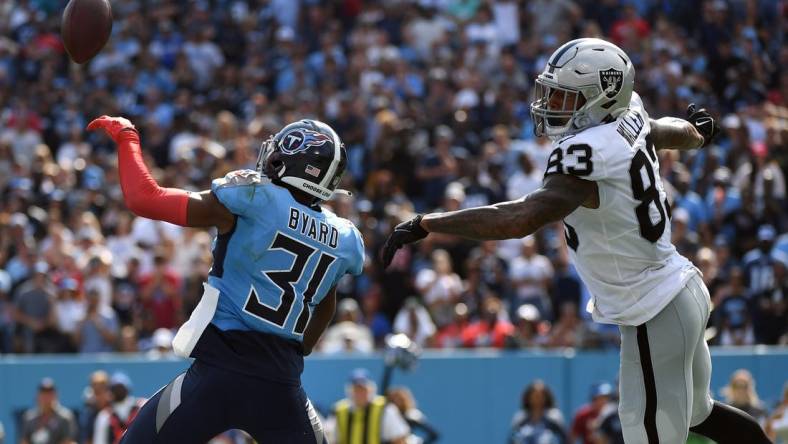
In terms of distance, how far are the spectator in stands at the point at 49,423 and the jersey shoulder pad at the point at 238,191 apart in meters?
5.81

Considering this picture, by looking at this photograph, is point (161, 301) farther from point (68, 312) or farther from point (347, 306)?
point (347, 306)

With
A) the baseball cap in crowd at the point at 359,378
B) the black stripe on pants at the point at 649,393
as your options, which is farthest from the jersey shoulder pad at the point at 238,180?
the baseball cap in crowd at the point at 359,378

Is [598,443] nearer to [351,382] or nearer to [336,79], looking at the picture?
[351,382]

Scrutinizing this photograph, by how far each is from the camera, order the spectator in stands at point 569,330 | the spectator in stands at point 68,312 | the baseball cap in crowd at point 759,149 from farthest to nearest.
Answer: the baseball cap in crowd at point 759,149 → the spectator in stands at point 68,312 → the spectator in stands at point 569,330

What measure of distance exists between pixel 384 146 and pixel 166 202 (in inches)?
330

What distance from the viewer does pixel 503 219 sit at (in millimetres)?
4703

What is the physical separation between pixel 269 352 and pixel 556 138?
1.32 metres

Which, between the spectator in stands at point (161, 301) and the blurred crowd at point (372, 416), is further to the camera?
the spectator in stands at point (161, 301)

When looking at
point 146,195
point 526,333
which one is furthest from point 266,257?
point 526,333

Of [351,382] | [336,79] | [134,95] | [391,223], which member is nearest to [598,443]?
[351,382]

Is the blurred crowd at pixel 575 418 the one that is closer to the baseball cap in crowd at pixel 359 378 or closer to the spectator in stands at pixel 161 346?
the baseball cap in crowd at pixel 359 378

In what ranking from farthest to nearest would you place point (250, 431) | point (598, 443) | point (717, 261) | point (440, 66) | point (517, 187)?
1. point (440, 66)
2. point (517, 187)
3. point (717, 261)
4. point (598, 443)
5. point (250, 431)

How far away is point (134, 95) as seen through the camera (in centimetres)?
1495

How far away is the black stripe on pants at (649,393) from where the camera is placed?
498 cm
